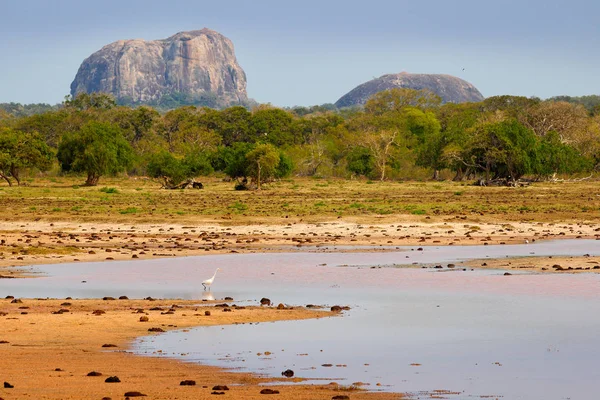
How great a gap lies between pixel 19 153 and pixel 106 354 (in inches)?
2790

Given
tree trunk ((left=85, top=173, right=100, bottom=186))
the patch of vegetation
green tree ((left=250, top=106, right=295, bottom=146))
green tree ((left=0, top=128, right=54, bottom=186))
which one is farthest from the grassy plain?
green tree ((left=250, top=106, right=295, bottom=146))

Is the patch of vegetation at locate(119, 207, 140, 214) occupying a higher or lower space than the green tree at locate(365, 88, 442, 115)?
lower

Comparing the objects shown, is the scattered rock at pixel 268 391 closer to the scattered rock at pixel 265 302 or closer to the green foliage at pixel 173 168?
the scattered rock at pixel 265 302

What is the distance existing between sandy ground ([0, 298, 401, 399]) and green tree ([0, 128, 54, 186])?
2501 inches

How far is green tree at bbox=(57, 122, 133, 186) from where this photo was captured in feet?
265

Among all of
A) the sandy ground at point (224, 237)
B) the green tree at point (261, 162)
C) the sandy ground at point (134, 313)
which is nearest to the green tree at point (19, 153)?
the green tree at point (261, 162)

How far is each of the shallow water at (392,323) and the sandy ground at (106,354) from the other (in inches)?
25.7

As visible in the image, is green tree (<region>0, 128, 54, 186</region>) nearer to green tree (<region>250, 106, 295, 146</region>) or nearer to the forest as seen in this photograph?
the forest

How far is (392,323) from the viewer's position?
16328 mm

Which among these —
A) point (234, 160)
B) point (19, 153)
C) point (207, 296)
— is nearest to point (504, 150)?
point (234, 160)

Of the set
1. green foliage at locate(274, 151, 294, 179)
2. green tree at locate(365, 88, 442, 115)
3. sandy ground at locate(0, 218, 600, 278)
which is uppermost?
green tree at locate(365, 88, 442, 115)

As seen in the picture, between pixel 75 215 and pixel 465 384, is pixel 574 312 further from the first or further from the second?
pixel 75 215

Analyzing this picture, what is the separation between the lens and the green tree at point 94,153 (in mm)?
80875

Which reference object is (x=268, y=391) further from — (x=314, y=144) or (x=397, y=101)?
(x=397, y=101)
